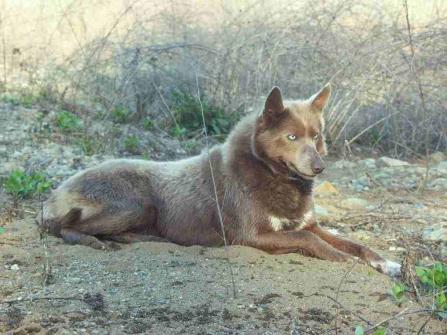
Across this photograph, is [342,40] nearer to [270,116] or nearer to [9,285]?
[270,116]

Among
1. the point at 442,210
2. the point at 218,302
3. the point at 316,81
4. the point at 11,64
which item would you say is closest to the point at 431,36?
the point at 316,81

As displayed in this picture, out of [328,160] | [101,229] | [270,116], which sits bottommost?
[328,160]

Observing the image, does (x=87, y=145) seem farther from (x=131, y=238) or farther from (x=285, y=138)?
(x=285, y=138)

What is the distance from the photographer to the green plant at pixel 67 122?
330 inches

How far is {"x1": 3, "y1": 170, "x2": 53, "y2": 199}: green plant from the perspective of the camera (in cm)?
620

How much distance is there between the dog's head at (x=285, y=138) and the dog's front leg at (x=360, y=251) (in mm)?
492

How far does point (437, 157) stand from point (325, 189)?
100 inches

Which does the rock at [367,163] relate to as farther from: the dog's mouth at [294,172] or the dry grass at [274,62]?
the dog's mouth at [294,172]

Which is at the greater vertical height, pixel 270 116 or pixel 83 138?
pixel 270 116

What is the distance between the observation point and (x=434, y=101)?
8492 mm

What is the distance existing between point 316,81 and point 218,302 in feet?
17.9

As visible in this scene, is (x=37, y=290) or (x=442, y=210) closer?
(x=37, y=290)

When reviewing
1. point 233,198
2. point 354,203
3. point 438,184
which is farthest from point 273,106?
point 438,184

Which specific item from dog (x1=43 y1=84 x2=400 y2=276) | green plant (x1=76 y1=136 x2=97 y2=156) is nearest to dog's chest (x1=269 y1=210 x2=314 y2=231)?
dog (x1=43 y1=84 x2=400 y2=276)
